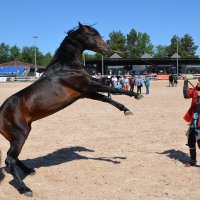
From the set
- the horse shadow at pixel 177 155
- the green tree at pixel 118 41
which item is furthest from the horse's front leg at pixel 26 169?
the green tree at pixel 118 41

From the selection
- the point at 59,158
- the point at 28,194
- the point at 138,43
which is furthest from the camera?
the point at 138,43

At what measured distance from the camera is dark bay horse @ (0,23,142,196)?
20.2 ft

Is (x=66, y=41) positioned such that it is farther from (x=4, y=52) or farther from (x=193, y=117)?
(x=4, y=52)

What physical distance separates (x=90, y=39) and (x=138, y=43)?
11394 cm

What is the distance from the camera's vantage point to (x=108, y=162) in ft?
24.6

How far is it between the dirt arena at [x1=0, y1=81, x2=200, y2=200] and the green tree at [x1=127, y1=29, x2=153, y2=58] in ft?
350

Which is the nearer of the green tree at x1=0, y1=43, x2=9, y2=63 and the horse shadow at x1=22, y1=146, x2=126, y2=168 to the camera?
the horse shadow at x1=22, y1=146, x2=126, y2=168

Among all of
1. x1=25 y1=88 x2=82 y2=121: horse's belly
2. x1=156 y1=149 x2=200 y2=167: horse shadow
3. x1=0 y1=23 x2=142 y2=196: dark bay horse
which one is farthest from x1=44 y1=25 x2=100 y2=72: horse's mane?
x1=156 y1=149 x2=200 y2=167: horse shadow

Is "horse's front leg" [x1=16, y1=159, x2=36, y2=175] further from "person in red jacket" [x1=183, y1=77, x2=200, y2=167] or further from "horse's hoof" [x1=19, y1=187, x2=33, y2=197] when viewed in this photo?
"person in red jacket" [x1=183, y1=77, x2=200, y2=167]

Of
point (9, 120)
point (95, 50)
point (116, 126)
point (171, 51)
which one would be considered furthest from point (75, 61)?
point (171, 51)

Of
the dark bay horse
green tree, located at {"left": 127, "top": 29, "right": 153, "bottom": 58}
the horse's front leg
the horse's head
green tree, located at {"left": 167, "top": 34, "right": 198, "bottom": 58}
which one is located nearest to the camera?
the dark bay horse

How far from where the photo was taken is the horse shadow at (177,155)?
297 inches

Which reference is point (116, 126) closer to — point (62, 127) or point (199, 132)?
point (62, 127)

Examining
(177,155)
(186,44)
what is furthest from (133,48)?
(177,155)
